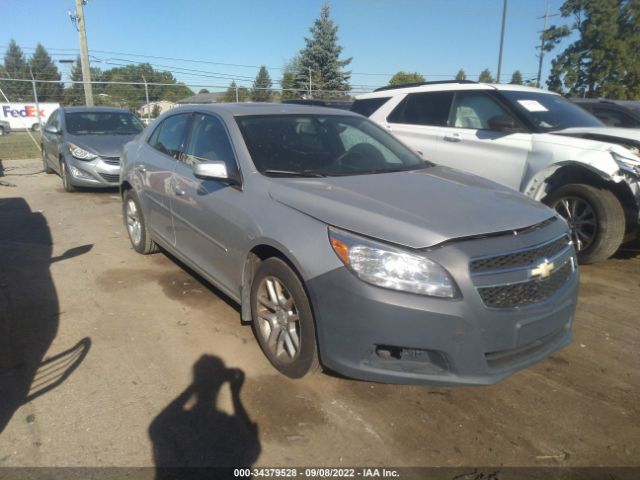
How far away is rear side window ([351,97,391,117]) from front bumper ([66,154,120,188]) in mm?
4526

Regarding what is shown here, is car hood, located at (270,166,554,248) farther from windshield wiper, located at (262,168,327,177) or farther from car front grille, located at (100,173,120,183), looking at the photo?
car front grille, located at (100,173,120,183)

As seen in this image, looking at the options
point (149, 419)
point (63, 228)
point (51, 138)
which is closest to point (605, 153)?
point (149, 419)

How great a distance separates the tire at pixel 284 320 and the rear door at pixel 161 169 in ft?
5.24

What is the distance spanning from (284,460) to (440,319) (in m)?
1.03

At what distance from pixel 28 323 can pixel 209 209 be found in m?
1.73

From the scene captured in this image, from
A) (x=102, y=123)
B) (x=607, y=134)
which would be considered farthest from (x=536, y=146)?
(x=102, y=123)

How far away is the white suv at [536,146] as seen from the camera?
4773 millimetres

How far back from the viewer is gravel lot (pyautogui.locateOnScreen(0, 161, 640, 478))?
7.93 ft

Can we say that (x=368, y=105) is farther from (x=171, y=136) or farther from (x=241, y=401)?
(x=241, y=401)

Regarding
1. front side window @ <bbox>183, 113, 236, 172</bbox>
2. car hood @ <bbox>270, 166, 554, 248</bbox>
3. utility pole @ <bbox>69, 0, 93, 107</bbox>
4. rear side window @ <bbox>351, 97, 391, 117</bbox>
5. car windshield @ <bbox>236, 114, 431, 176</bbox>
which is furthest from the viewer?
utility pole @ <bbox>69, 0, 93, 107</bbox>

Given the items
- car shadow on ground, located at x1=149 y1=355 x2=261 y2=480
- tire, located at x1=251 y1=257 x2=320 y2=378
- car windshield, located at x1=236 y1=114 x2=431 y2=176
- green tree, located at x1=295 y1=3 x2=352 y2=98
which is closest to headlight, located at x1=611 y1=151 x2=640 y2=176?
car windshield, located at x1=236 y1=114 x2=431 y2=176

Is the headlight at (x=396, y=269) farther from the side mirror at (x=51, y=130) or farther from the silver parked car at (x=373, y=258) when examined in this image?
the side mirror at (x=51, y=130)

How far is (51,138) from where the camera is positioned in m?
9.96

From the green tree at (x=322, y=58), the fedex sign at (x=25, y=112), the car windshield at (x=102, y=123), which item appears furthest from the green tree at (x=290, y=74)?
the car windshield at (x=102, y=123)
